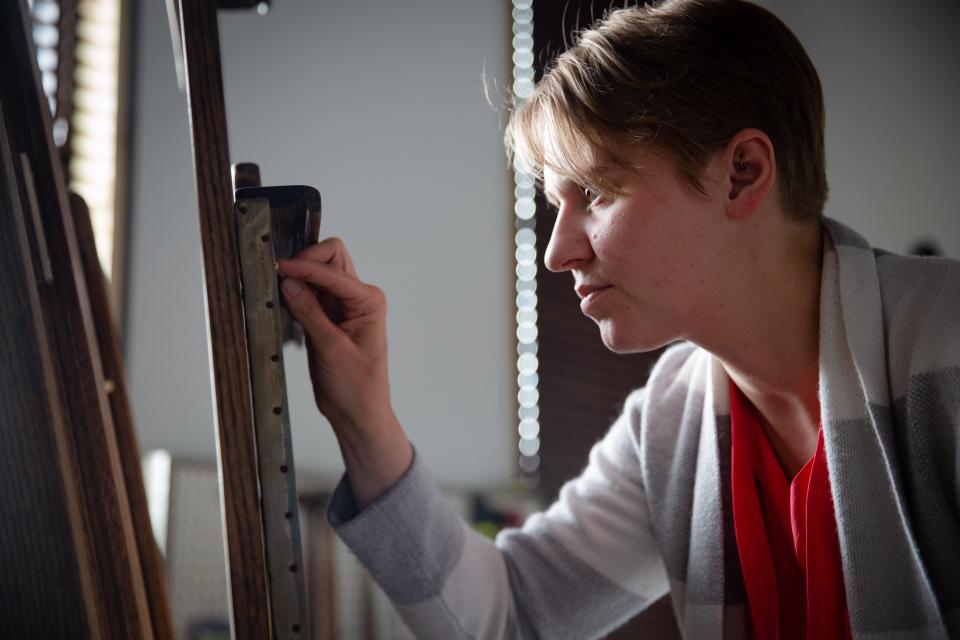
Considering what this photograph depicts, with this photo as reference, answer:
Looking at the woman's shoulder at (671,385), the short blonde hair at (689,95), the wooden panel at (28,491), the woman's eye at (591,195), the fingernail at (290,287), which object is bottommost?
the woman's shoulder at (671,385)

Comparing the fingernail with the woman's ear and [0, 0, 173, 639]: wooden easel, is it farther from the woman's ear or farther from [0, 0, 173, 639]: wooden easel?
the woman's ear

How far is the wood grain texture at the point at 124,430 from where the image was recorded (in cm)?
89

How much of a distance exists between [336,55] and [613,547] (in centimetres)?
210

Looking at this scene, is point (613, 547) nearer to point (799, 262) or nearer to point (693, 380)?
point (693, 380)

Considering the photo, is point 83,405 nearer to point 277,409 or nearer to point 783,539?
point 277,409

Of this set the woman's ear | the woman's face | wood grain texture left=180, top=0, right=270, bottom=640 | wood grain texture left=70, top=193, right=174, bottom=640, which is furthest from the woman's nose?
wood grain texture left=70, top=193, right=174, bottom=640

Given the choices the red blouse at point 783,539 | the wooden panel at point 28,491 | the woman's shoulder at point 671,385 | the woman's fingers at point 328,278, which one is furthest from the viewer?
the woman's shoulder at point 671,385

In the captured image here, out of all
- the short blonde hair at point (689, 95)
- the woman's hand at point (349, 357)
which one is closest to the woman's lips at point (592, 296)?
the short blonde hair at point (689, 95)

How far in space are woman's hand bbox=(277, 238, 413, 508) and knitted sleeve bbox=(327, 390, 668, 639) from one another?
0.03 meters

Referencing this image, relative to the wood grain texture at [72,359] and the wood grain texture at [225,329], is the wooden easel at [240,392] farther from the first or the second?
the wood grain texture at [72,359]

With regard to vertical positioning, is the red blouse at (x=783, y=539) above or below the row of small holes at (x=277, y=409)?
below

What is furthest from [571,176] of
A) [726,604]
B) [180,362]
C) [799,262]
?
[180,362]

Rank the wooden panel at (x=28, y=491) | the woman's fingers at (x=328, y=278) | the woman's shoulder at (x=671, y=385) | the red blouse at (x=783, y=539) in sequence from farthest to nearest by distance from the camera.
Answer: the woman's shoulder at (x=671, y=385) → the red blouse at (x=783, y=539) → the woman's fingers at (x=328, y=278) → the wooden panel at (x=28, y=491)

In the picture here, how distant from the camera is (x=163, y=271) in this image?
2408 mm
